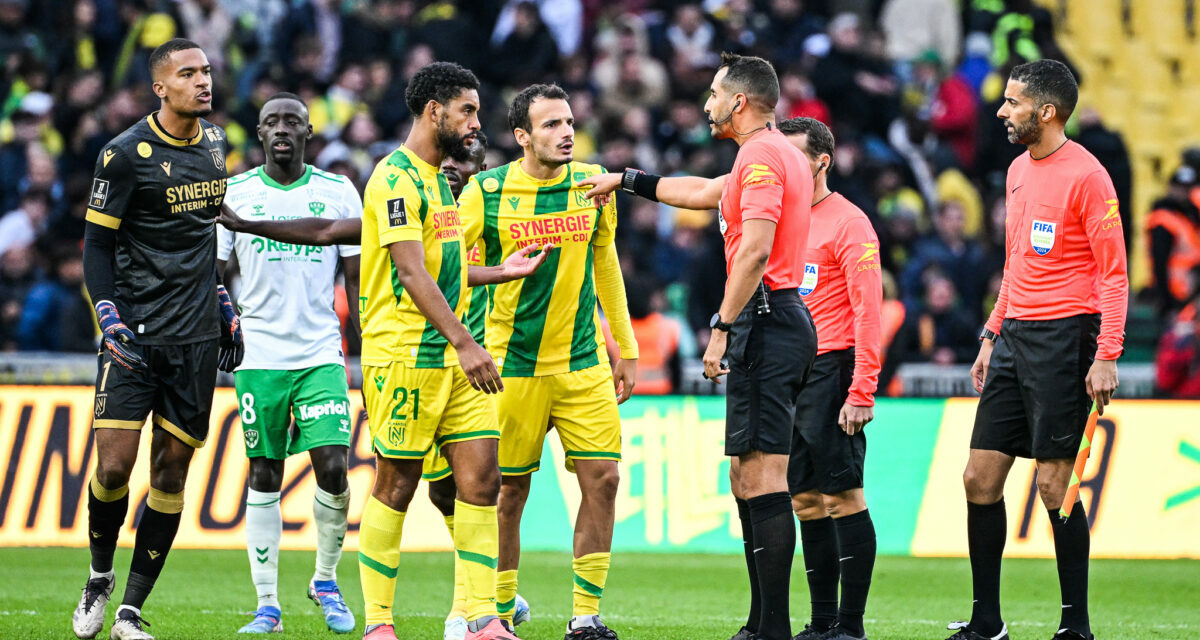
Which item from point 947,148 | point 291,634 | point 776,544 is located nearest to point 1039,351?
point 776,544

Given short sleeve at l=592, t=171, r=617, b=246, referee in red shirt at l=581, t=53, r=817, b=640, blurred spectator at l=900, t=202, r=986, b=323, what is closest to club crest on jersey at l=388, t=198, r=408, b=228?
referee in red shirt at l=581, t=53, r=817, b=640

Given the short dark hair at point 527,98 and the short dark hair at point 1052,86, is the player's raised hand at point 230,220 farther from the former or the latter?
the short dark hair at point 1052,86

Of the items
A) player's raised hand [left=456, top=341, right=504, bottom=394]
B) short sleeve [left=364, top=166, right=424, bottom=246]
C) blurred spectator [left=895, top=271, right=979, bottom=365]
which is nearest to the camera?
player's raised hand [left=456, top=341, right=504, bottom=394]

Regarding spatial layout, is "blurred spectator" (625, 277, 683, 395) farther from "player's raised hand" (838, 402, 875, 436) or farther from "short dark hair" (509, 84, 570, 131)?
"short dark hair" (509, 84, 570, 131)

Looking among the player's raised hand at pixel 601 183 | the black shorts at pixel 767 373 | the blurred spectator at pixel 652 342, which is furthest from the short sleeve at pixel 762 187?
the blurred spectator at pixel 652 342

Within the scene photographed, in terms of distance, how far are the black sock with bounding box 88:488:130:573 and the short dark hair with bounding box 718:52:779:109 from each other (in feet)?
11.8

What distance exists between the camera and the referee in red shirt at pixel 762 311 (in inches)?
269

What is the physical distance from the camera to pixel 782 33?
19.4m

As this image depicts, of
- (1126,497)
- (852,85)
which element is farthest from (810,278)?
(852,85)

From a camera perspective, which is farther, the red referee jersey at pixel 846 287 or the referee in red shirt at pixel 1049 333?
the red referee jersey at pixel 846 287

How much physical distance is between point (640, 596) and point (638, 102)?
9.56 meters

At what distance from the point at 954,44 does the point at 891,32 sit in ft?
2.73

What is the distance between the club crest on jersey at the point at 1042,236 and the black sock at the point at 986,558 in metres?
1.27

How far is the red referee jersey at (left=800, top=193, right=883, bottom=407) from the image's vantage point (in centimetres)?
785
